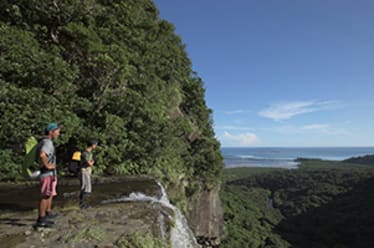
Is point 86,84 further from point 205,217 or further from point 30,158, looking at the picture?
point 205,217

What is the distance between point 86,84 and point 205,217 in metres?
15.2

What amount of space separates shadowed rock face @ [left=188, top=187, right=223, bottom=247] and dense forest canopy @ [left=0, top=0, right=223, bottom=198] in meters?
5.32

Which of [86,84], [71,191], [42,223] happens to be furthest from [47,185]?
[86,84]

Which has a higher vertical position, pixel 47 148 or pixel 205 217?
pixel 47 148

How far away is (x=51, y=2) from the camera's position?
8.25m

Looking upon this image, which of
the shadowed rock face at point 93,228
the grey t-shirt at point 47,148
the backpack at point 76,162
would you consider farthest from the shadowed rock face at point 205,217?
the grey t-shirt at point 47,148

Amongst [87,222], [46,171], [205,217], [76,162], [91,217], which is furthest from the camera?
[205,217]

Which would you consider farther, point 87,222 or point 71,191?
point 71,191

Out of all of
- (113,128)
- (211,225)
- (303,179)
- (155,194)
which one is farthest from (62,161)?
(303,179)

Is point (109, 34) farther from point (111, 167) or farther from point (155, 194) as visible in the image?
point (155, 194)

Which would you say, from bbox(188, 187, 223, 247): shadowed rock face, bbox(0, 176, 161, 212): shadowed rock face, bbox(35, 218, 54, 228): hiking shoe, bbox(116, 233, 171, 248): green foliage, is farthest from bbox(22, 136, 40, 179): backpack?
bbox(188, 187, 223, 247): shadowed rock face

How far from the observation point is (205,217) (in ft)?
→ 62.1

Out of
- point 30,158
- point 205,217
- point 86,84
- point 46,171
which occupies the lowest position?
point 205,217

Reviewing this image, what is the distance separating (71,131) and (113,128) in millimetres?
1472
